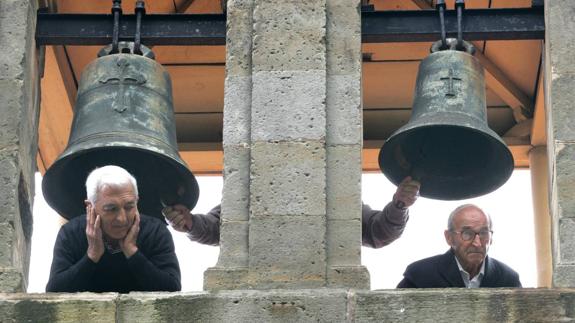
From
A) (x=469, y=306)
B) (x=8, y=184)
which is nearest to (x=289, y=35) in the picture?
(x=8, y=184)

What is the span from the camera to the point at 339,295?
39.2 ft

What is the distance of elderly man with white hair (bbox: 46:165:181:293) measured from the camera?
1220cm

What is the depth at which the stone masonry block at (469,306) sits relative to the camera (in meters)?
11.8

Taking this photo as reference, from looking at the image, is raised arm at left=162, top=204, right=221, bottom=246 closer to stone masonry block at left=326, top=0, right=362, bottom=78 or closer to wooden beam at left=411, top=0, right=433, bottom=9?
stone masonry block at left=326, top=0, right=362, bottom=78

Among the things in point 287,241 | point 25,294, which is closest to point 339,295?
point 287,241

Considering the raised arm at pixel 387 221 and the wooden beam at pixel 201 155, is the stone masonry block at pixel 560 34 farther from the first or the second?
the wooden beam at pixel 201 155

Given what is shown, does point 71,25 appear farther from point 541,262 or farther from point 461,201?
point 541,262

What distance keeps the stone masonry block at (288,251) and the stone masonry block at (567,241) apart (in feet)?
3.73

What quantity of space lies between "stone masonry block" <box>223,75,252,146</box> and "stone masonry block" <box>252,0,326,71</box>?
0.12m

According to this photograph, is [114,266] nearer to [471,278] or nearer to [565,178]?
[471,278]

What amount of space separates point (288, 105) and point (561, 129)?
1.35 m

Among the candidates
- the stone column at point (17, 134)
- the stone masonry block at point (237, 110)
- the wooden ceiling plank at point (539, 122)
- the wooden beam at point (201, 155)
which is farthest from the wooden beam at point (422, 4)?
the stone column at point (17, 134)

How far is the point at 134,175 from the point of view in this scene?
43.9ft

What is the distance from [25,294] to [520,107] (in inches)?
166
